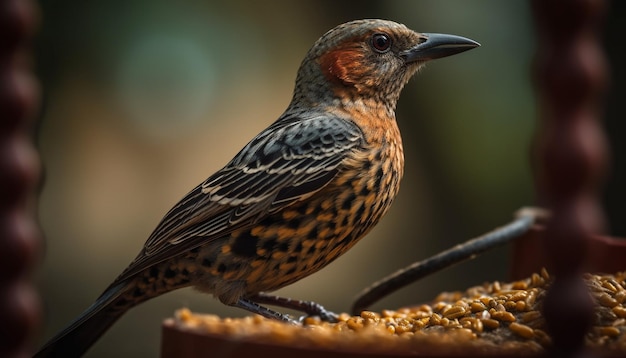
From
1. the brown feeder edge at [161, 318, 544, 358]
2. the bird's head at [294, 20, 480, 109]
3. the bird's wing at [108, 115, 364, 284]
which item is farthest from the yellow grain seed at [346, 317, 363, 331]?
the bird's head at [294, 20, 480, 109]

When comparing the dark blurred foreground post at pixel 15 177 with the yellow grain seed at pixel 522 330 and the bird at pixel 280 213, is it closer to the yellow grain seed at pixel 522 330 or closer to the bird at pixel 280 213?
the yellow grain seed at pixel 522 330

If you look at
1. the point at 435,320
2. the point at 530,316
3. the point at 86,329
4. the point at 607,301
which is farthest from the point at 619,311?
the point at 86,329

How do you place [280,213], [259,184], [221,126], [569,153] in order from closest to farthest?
[569,153]
[280,213]
[259,184]
[221,126]

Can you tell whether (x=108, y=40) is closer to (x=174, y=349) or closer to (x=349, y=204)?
(x=349, y=204)

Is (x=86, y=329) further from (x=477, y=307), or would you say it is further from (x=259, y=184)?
(x=477, y=307)

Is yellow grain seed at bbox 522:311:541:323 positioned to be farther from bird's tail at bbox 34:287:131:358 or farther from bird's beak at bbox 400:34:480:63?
bird's tail at bbox 34:287:131:358

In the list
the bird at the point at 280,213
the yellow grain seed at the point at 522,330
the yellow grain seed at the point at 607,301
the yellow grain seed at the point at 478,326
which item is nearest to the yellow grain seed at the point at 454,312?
the yellow grain seed at the point at 478,326
